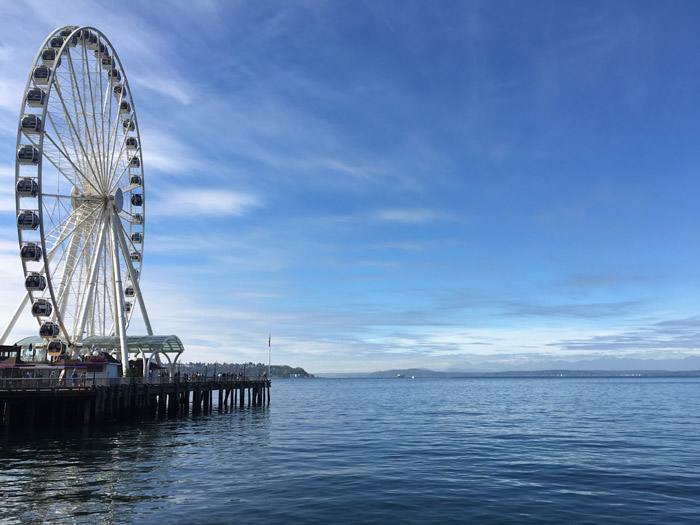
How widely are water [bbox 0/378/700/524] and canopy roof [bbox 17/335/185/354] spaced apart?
18658mm

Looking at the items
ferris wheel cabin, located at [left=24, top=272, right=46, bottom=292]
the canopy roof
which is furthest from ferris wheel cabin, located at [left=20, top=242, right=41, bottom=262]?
the canopy roof

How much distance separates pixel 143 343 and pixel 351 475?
43999 millimetres

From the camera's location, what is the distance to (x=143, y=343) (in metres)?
62.7

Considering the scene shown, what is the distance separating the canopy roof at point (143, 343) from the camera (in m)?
61.4

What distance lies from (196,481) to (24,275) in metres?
32.5

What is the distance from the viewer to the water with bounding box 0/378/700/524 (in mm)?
19141

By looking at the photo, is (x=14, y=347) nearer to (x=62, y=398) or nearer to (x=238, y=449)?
(x=62, y=398)

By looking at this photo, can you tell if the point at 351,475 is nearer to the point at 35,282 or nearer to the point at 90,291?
the point at 35,282

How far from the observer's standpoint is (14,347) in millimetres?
49719

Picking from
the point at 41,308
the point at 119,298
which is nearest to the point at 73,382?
the point at 41,308

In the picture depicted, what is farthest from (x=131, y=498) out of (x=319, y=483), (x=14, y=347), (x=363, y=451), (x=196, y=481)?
(x=14, y=347)

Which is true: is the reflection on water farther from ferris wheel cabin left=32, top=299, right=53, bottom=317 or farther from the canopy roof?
the canopy roof

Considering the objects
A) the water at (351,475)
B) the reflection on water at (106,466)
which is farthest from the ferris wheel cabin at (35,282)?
the water at (351,475)

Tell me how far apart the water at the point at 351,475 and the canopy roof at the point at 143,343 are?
18658 mm
